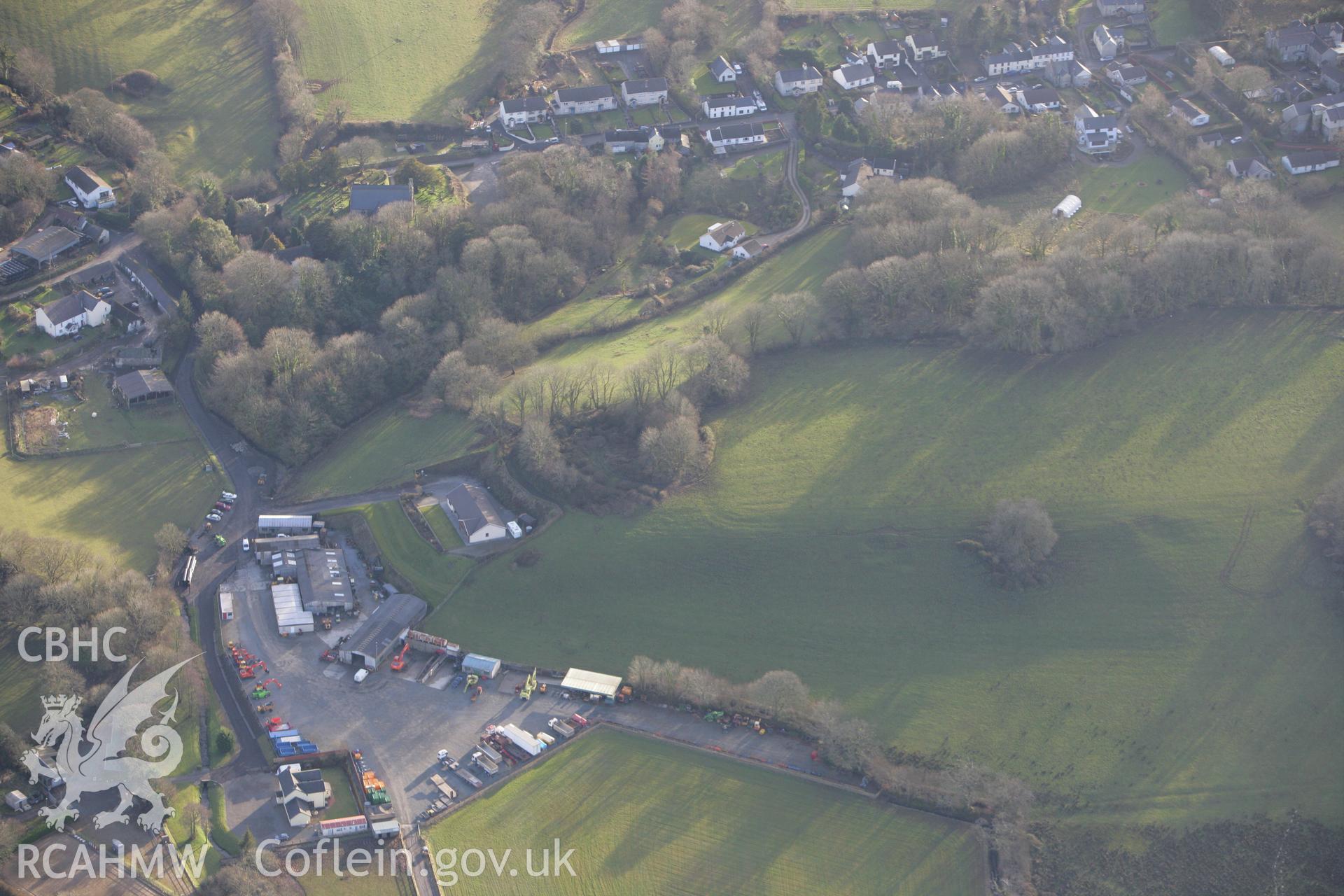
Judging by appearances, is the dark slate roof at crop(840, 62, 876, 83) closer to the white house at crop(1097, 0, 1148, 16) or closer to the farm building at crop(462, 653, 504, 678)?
the white house at crop(1097, 0, 1148, 16)

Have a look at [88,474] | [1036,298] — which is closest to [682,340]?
[1036,298]

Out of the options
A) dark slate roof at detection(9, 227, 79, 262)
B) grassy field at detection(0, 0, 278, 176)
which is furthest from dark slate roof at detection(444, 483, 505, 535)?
grassy field at detection(0, 0, 278, 176)

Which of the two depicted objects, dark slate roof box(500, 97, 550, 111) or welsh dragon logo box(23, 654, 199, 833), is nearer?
welsh dragon logo box(23, 654, 199, 833)

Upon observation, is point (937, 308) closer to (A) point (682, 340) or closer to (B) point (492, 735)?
(A) point (682, 340)

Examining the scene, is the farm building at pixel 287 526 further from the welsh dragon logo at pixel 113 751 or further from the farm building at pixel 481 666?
the farm building at pixel 481 666

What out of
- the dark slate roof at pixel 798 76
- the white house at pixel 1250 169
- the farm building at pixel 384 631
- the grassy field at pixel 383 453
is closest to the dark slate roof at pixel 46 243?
the grassy field at pixel 383 453
